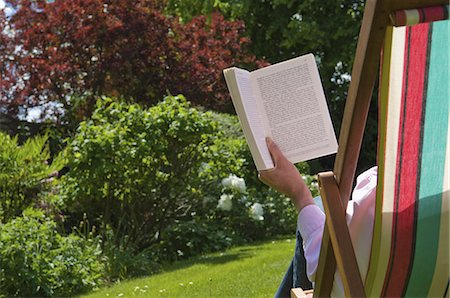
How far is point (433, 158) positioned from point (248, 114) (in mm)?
504

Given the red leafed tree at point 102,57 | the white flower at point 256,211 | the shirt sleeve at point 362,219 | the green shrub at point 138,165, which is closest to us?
the shirt sleeve at point 362,219

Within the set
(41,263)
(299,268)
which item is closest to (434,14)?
(299,268)

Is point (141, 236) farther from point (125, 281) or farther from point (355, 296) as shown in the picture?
point (355, 296)

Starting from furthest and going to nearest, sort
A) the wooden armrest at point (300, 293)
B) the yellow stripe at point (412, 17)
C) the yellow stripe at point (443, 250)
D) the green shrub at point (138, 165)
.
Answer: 1. the green shrub at point (138, 165)
2. the wooden armrest at point (300, 293)
3. the yellow stripe at point (443, 250)
4. the yellow stripe at point (412, 17)

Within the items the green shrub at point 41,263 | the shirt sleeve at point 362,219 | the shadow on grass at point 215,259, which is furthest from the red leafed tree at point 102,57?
the shirt sleeve at point 362,219

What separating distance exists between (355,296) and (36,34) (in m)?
7.90

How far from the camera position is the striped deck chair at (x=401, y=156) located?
152 centimetres

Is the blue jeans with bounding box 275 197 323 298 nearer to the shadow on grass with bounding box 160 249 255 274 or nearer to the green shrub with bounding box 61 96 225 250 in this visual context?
the shadow on grass with bounding box 160 249 255 274

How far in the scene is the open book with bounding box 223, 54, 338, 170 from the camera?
194 centimetres

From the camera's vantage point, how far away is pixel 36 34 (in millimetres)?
8938

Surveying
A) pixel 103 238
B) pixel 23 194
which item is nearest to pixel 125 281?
pixel 103 238

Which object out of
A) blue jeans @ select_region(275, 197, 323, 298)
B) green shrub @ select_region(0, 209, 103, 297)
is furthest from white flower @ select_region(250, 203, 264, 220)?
blue jeans @ select_region(275, 197, 323, 298)

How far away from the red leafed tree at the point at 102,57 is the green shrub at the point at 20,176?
8.25ft

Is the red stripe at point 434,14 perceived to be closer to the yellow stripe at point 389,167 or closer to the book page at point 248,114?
the yellow stripe at point 389,167
